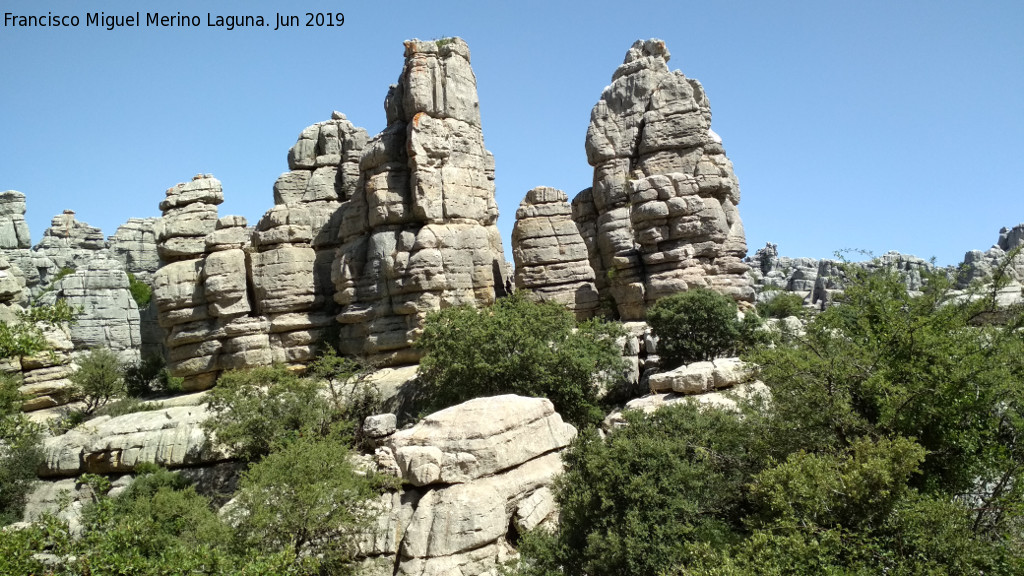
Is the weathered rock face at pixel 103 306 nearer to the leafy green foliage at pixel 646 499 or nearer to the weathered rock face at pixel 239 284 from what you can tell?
the weathered rock face at pixel 239 284

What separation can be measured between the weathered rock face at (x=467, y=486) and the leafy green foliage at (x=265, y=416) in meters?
5.33

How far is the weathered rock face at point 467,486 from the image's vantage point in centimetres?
1830

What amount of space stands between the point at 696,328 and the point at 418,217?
43.0ft

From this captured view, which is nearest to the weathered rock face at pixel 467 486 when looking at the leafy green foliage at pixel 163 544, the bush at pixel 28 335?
the leafy green foliage at pixel 163 544

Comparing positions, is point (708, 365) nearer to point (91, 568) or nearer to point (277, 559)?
point (277, 559)

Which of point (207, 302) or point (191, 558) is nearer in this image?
point (191, 558)

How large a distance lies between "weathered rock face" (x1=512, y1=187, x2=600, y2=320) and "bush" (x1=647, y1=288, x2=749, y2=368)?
6.46 meters

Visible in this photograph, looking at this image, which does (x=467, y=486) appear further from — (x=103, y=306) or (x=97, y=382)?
(x=103, y=306)

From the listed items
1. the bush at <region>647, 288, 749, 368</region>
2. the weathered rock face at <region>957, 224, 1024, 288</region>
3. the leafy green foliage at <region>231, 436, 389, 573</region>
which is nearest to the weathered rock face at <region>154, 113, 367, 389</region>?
the leafy green foliage at <region>231, 436, 389, 573</region>

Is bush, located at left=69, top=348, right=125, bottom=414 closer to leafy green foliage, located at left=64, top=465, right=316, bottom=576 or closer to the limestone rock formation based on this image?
the limestone rock formation

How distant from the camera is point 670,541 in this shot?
16.1 m

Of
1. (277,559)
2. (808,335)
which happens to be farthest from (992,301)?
(277,559)

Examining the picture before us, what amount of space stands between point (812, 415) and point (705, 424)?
133 inches

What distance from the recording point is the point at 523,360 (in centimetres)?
2589
